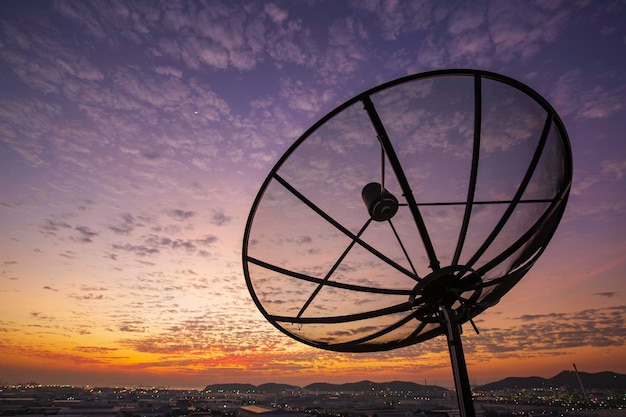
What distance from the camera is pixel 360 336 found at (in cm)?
672

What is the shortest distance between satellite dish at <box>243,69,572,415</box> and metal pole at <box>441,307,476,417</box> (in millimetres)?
20

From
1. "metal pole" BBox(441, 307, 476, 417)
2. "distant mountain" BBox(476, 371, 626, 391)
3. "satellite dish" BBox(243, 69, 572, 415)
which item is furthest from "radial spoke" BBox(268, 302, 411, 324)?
"distant mountain" BBox(476, 371, 626, 391)

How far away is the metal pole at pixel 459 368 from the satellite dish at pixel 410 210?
0.8 inches

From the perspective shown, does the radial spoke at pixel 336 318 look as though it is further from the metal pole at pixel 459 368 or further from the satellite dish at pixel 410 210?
the metal pole at pixel 459 368

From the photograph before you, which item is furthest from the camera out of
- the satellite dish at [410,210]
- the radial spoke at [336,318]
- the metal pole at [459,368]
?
the radial spoke at [336,318]

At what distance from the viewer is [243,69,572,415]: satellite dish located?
489 centimetres

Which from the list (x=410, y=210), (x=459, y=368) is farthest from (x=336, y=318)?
(x=459, y=368)

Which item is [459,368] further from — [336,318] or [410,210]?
[336,318]

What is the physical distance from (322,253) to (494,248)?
10.9 ft

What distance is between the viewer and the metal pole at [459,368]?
4086 millimetres

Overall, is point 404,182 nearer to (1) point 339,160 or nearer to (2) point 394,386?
(1) point 339,160

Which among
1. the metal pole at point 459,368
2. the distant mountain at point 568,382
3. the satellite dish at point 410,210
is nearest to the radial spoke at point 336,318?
the satellite dish at point 410,210

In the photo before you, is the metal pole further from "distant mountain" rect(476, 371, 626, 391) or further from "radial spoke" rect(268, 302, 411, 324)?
"distant mountain" rect(476, 371, 626, 391)

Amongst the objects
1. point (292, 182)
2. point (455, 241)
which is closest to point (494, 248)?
point (455, 241)
